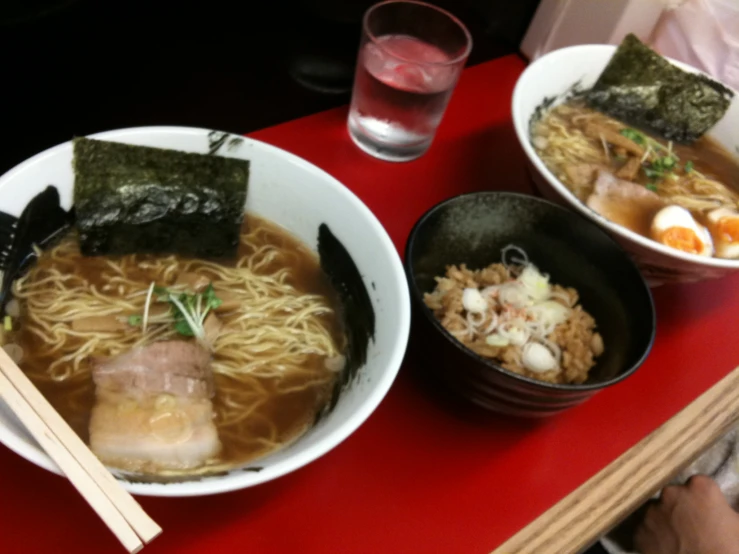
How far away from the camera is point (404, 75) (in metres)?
1.28

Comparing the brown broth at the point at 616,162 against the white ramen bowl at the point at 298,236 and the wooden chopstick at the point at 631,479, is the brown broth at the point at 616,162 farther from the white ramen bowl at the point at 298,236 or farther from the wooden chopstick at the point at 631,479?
the white ramen bowl at the point at 298,236

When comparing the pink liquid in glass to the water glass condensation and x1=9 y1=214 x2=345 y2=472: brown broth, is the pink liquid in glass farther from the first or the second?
x1=9 y1=214 x2=345 y2=472: brown broth

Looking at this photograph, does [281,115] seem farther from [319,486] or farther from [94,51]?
[319,486]

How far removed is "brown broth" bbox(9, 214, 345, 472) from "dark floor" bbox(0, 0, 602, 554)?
28 cm

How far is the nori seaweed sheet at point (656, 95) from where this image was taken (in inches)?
57.5

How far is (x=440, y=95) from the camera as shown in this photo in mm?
1292

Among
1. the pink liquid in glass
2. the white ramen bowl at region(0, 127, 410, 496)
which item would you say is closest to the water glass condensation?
the pink liquid in glass

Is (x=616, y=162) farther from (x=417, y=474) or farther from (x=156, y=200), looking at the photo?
(x=156, y=200)

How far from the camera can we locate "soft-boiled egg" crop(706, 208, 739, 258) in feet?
4.19

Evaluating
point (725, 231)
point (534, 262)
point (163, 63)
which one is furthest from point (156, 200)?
point (725, 231)

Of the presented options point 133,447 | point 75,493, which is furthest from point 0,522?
point 133,447

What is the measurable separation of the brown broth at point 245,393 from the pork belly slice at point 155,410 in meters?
0.03

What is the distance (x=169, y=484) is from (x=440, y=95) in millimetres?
923

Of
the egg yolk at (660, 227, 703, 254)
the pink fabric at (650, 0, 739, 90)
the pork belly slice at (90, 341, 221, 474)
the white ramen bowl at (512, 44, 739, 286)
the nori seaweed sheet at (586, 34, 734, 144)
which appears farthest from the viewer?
the pink fabric at (650, 0, 739, 90)
